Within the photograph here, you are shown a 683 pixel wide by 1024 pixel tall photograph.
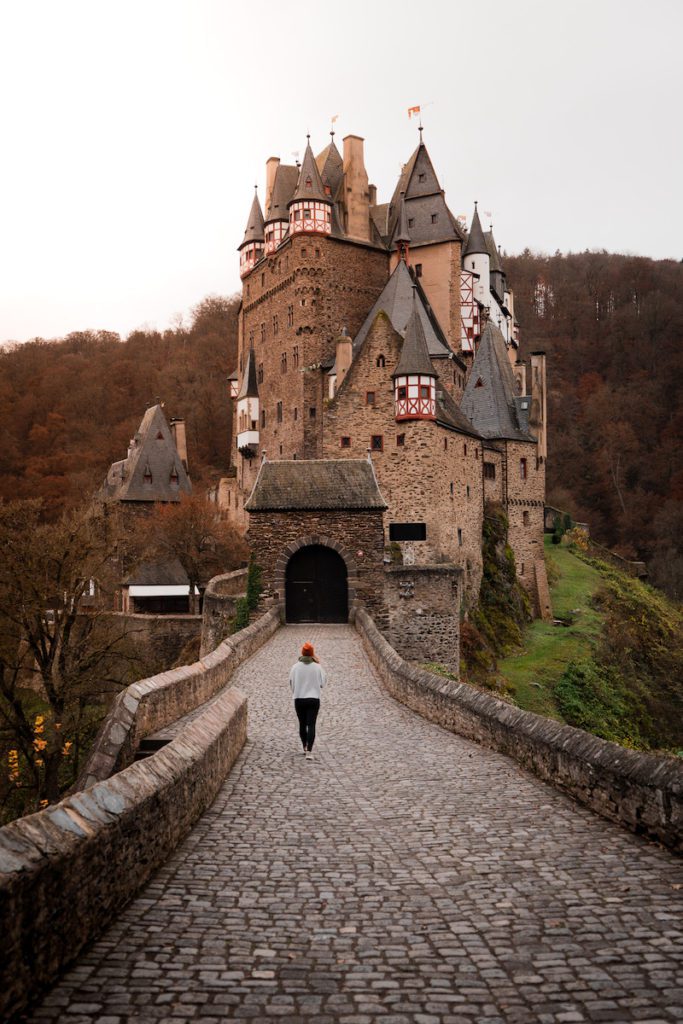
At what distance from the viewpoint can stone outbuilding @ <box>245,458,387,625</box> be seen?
78.5 feet

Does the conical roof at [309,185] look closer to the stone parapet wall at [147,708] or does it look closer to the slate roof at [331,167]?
the slate roof at [331,167]

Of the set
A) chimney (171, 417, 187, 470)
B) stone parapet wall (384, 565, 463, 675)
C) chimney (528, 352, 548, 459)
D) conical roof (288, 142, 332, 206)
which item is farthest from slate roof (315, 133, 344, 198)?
stone parapet wall (384, 565, 463, 675)

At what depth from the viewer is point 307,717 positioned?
944 cm

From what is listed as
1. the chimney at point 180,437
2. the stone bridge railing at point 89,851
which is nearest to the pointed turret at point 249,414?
the chimney at point 180,437

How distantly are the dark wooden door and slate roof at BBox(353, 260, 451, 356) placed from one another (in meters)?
20.1

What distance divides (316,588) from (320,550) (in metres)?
1.07

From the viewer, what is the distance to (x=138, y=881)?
5047 millimetres

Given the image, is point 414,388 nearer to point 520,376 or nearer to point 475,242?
point 520,376

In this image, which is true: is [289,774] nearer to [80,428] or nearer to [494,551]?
[494,551]

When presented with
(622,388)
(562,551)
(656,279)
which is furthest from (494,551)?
(656,279)

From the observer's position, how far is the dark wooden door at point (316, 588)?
24203 mm

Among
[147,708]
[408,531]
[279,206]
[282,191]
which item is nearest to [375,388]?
[408,531]

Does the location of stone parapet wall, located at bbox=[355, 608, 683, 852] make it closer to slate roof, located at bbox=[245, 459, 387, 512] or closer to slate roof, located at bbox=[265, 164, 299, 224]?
slate roof, located at bbox=[245, 459, 387, 512]

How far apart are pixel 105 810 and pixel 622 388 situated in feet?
267
